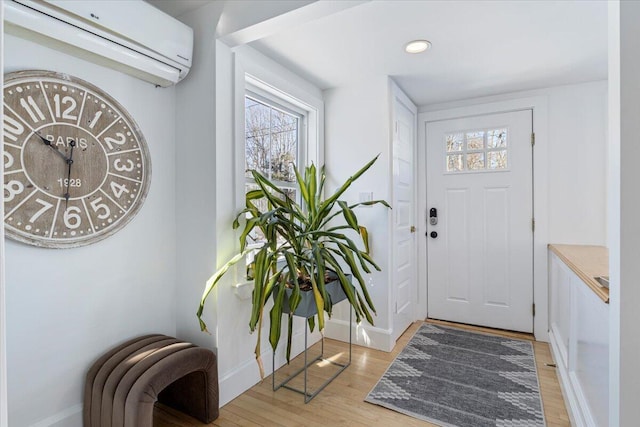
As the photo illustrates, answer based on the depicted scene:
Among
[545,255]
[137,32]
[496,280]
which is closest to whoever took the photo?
[137,32]

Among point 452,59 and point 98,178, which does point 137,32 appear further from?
point 452,59

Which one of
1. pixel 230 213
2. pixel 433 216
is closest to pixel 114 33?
pixel 230 213

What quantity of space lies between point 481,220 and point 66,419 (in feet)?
10.5

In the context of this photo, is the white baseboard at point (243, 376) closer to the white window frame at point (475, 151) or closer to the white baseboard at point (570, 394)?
the white baseboard at point (570, 394)

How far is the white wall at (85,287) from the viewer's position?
4.64ft

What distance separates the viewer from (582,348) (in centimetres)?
167

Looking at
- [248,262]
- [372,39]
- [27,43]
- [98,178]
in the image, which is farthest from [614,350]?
[27,43]

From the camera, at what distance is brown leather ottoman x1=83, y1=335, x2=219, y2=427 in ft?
4.56

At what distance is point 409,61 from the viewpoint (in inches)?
93.5

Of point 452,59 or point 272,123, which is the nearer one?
point 452,59

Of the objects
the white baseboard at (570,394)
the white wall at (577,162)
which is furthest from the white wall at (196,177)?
the white wall at (577,162)

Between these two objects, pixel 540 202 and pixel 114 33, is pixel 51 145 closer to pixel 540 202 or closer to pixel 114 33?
pixel 114 33

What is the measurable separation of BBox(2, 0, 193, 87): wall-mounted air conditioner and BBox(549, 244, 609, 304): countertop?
2.24 meters

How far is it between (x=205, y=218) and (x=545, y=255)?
2766 millimetres
